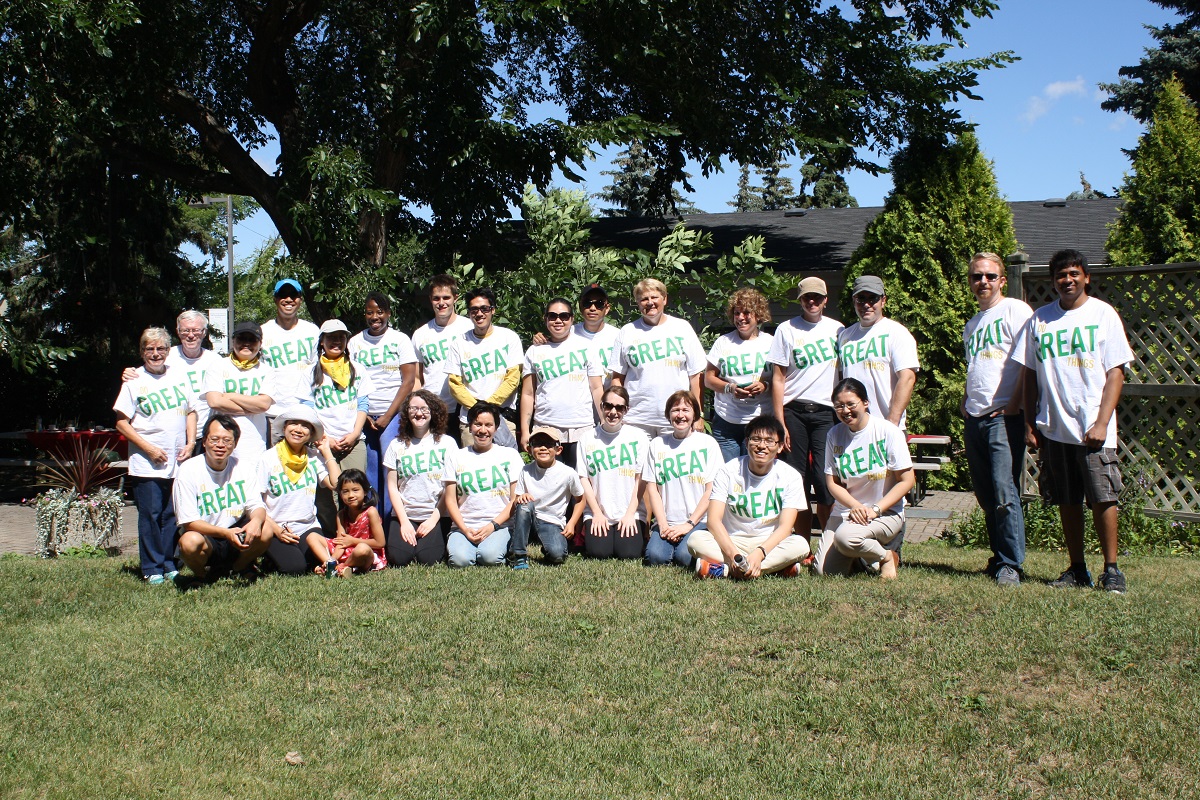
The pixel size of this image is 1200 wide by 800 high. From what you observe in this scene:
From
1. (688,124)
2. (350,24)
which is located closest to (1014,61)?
(688,124)

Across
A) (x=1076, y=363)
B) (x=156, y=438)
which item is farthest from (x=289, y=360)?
(x=1076, y=363)

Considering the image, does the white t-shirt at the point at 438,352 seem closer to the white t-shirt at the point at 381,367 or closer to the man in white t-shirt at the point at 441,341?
the man in white t-shirt at the point at 441,341

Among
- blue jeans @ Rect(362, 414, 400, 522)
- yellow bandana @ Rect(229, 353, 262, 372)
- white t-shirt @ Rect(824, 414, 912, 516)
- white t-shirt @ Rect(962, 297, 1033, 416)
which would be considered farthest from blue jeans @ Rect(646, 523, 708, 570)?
yellow bandana @ Rect(229, 353, 262, 372)

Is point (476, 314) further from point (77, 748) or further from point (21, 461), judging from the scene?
point (21, 461)

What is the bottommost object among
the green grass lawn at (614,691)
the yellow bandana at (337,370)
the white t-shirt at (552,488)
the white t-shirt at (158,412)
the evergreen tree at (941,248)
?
the green grass lawn at (614,691)

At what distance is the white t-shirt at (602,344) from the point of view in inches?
303

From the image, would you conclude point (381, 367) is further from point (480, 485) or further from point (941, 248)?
point (941, 248)

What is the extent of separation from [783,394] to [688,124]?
24.8 ft

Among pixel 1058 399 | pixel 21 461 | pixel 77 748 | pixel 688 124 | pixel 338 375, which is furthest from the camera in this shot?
pixel 21 461

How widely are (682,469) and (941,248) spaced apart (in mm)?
Answer: 5667

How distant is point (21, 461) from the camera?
49.5 ft

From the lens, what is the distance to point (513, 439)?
25.6 ft

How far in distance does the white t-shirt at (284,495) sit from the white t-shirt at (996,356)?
428 cm

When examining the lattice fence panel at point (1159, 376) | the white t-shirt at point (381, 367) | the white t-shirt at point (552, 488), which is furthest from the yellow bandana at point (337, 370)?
the lattice fence panel at point (1159, 376)
